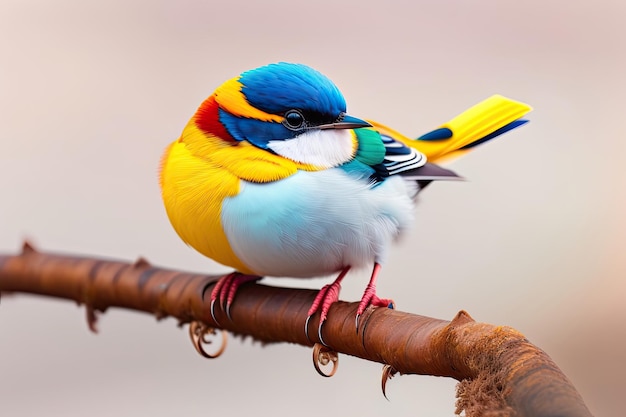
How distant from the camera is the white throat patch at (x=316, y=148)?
6.35 ft

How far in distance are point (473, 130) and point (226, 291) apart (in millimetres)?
942

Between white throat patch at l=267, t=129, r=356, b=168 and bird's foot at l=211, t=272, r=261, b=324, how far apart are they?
0.33 meters

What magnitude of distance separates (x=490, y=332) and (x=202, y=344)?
105 centimetres

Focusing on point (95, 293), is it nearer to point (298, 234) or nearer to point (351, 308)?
point (298, 234)

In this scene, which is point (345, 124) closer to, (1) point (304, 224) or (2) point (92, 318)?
(1) point (304, 224)

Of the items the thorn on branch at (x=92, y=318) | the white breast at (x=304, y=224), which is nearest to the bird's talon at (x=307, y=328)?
the white breast at (x=304, y=224)

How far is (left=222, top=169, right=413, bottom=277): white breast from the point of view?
72.7 inches

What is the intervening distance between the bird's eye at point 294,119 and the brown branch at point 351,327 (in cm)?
36

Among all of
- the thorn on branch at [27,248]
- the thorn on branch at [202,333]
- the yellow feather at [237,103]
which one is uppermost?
the yellow feather at [237,103]

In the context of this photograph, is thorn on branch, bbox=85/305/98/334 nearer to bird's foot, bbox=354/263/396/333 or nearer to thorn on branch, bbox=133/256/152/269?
thorn on branch, bbox=133/256/152/269

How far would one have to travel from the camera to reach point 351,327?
1624mm

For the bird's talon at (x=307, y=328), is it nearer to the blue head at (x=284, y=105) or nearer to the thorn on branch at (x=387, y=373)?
the thorn on branch at (x=387, y=373)

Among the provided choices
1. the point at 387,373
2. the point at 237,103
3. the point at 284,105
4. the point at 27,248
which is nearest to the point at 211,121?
the point at 237,103

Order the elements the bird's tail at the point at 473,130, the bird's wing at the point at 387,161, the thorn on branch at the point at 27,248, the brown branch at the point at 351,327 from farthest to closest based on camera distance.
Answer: the bird's tail at the point at 473,130 < the thorn on branch at the point at 27,248 < the bird's wing at the point at 387,161 < the brown branch at the point at 351,327
